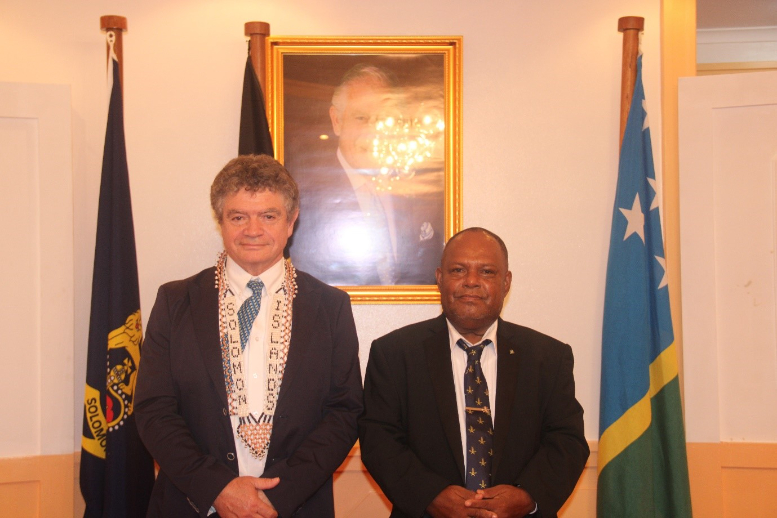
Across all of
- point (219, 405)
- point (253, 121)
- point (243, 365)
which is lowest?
point (219, 405)

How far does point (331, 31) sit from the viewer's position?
351 cm

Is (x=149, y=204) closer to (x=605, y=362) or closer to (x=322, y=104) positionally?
(x=322, y=104)

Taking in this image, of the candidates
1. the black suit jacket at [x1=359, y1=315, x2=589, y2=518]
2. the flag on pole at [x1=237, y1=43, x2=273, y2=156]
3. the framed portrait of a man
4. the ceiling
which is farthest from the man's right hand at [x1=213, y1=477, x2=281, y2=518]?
the ceiling

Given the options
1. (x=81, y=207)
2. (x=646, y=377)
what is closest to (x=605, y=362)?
(x=646, y=377)

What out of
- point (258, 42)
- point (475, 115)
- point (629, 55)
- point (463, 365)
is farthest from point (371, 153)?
point (463, 365)

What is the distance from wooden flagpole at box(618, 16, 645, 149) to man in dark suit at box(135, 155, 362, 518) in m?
1.85

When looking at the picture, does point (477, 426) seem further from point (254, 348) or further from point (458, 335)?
point (254, 348)

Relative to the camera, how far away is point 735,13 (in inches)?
166

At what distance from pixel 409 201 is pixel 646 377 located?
135 centimetres

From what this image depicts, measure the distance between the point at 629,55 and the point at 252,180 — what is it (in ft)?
6.75

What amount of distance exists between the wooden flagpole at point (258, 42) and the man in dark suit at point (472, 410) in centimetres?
152

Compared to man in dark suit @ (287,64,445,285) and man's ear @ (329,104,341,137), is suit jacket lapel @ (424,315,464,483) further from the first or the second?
man's ear @ (329,104,341,137)

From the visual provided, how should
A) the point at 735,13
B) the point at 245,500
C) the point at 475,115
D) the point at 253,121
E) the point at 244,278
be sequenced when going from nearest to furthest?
the point at 245,500, the point at 244,278, the point at 253,121, the point at 475,115, the point at 735,13

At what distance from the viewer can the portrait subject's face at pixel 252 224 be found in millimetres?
2217
